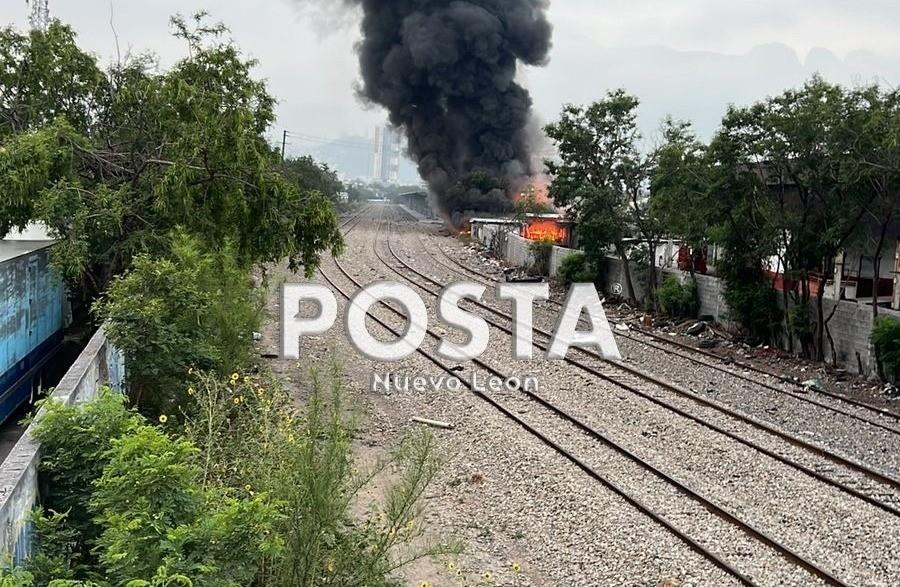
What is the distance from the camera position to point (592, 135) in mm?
25016

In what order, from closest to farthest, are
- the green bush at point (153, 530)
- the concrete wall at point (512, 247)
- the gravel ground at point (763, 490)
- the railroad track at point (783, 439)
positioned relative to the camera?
1. the green bush at point (153, 530)
2. the gravel ground at point (763, 490)
3. the railroad track at point (783, 439)
4. the concrete wall at point (512, 247)

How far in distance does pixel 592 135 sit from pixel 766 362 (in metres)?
10.5

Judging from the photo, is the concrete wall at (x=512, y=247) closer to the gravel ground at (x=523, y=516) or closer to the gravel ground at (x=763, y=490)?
the gravel ground at (x=763, y=490)

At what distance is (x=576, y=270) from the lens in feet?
88.6

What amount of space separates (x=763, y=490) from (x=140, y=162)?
11.6 m

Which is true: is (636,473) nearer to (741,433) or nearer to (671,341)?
(741,433)

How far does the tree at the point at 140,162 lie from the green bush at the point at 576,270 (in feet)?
42.5

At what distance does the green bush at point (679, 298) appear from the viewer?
70.9 feet

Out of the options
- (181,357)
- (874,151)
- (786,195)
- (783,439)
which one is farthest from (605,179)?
(181,357)

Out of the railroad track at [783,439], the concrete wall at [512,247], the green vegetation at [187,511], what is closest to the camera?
the green vegetation at [187,511]

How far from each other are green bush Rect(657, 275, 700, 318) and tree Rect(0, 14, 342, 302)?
1076 centimetres

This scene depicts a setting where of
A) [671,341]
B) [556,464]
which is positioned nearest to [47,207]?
[556,464]

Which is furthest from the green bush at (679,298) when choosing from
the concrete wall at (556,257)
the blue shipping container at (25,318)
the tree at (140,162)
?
the blue shipping container at (25,318)

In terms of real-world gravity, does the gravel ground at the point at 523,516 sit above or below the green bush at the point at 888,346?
below
